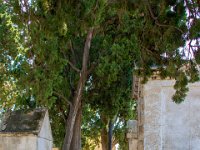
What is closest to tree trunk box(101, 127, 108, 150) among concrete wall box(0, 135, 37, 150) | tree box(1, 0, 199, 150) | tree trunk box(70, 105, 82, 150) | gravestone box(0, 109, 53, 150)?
tree trunk box(70, 105, 82, 150)

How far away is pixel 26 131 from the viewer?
6.74 metres

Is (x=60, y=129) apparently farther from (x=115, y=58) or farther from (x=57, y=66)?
(x=57, y=66)

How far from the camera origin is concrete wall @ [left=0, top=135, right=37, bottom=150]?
22.0 ft

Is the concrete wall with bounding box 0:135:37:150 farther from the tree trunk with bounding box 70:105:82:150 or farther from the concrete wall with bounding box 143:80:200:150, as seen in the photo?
the tree trunk with bounding box 70:105:82:150

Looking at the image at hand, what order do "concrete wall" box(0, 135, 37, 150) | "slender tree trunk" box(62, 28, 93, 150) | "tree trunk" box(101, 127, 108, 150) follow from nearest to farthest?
"concrete wall" box(0, 135, 37, 150)
"slender tree trunk" box(62, 28, 93, 150)
"tree trunk" box(101, 127, 108, 150)

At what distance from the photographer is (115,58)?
59.2ft

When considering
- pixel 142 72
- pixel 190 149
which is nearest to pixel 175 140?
pixel 190 149

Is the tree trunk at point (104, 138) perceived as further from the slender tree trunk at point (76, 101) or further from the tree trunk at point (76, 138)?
the slender tree trunk at point (76, 101)

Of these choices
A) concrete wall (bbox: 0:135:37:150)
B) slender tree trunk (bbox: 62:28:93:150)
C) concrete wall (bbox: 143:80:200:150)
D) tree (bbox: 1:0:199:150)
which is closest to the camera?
concrete wall (bbox: 0:135:37:150)

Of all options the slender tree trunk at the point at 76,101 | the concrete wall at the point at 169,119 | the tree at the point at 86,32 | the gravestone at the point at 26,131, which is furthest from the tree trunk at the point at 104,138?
the gravestone at the point at 26,131

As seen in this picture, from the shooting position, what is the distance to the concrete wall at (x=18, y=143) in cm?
670

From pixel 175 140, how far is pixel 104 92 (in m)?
9.07

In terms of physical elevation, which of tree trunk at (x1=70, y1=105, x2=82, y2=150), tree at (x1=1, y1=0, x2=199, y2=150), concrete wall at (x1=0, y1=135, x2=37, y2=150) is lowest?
concrete wall at (x1=0, y1=135, x2=37, y2=150)

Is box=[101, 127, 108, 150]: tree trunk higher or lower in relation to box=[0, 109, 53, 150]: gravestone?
higher
